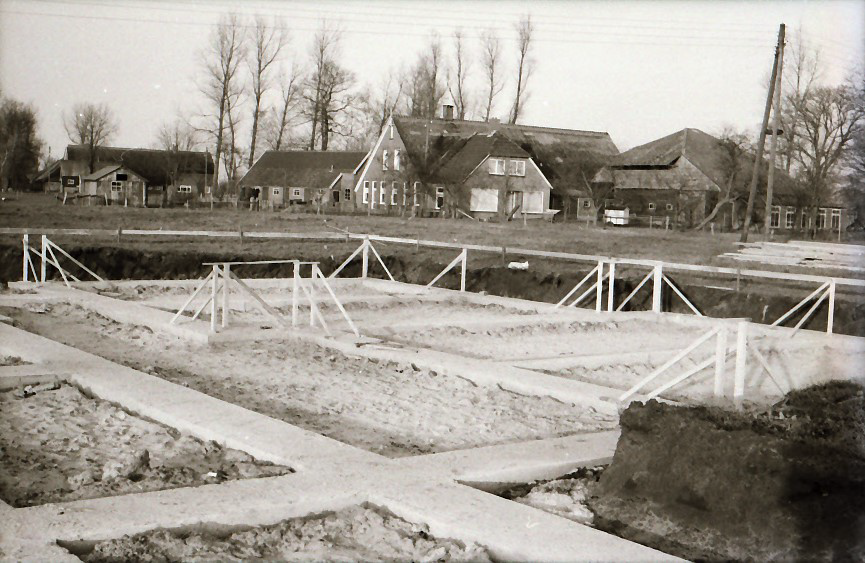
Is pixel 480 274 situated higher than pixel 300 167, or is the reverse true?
pixel 300 167

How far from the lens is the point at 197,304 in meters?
17.2

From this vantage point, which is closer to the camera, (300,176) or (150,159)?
(300,176)

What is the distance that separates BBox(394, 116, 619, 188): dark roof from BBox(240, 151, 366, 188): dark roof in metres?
8.87

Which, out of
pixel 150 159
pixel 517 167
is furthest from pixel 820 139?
pixel 150 159

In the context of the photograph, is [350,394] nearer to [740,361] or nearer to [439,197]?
[740,361]

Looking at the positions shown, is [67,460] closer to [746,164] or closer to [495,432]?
[495,432]

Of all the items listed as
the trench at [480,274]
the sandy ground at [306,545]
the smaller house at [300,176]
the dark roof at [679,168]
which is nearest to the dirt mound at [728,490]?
the sandy ground at [306,545]

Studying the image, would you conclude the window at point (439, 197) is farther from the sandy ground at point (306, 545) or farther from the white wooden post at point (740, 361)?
the sandy ground at point (306, 545)

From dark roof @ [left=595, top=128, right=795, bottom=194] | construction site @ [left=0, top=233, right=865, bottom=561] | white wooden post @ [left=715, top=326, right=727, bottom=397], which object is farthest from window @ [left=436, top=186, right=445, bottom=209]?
white wooden post @ [left=715, top=326, right=727, bottom=397]

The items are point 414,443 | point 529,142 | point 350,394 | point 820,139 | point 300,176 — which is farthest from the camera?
point 300,176

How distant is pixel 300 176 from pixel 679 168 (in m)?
26.9

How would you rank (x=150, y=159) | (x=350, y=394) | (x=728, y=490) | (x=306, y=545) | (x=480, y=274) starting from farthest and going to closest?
(x=150, y=159) → (x=480, y=274) → (x=350, y=394) → (x=728, y=490) → (x=306, y=545)

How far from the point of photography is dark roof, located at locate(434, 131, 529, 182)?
54.1 meters

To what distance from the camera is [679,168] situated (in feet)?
177
